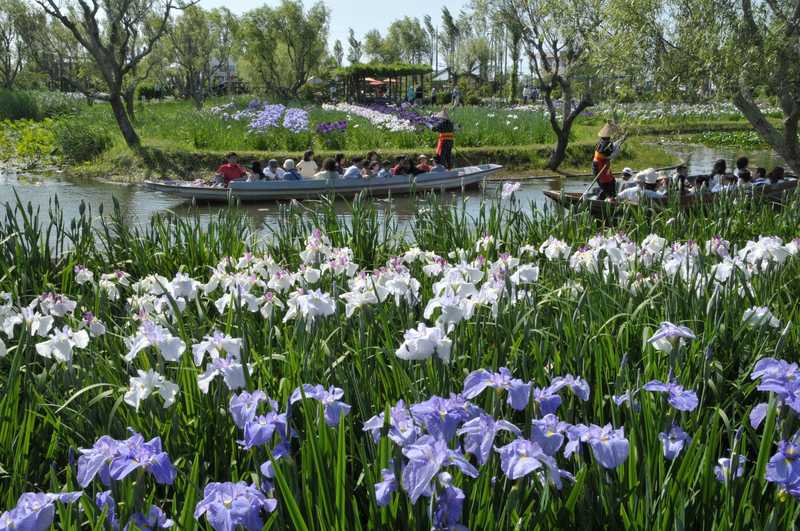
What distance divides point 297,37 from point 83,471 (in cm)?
3733

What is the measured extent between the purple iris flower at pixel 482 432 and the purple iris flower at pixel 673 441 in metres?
0.44

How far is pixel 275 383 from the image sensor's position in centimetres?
264

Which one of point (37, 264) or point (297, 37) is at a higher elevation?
point (297, 37)

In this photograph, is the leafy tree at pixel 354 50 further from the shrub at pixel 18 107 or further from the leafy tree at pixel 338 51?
the shrub at pixel 18 107

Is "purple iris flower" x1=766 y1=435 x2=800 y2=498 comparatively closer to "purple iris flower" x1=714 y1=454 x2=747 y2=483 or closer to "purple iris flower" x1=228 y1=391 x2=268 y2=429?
"purple iris flower" x1=714 y1=454 x2=747 y2=483

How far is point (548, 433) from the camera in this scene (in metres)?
1.78

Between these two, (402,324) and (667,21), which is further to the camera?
(667,21)

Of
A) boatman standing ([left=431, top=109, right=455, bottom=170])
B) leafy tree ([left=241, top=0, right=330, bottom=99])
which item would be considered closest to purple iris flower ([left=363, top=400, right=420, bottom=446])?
boatman standing ([left=431, top=109, right=455, bottom=170])

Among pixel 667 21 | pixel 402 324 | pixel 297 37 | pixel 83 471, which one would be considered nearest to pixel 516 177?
pixel 667 21

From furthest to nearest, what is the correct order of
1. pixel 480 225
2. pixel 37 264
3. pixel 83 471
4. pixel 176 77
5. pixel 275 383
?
pixel 176 77 → pixel 480 225 → pixel 37 264 → pixel 275 383 → pixel 83 471

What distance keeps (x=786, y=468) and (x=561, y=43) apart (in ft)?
60.8

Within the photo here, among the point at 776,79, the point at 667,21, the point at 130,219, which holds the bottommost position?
the point at 130,219

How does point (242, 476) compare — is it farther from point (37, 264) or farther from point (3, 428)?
point (37, 264)

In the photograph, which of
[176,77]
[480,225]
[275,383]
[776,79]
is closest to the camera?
[275,383]
